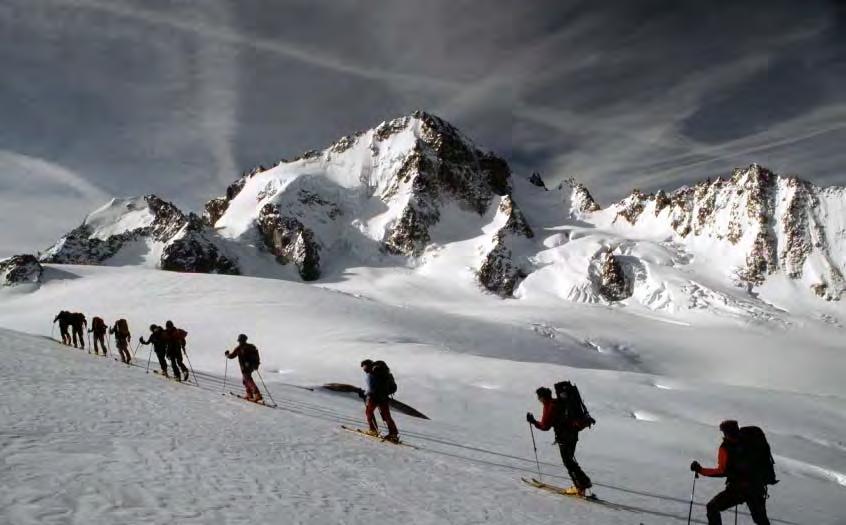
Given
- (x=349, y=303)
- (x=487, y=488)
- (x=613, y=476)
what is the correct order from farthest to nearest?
1. (x=349, y=303)
2. (x=613, y=476)
3. (x=487, y=488)

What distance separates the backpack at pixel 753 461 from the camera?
771 cm

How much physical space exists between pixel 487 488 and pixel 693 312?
126 m

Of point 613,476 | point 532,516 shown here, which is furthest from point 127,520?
point 613,476

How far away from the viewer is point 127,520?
544cm

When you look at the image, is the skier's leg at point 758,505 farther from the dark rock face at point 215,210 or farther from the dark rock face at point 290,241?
the dark rock face at point 215,210

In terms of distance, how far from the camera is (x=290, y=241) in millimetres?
153000

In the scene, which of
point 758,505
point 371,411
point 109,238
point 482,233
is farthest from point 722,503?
point 109,238

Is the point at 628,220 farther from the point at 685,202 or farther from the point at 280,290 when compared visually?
the point at 280,290

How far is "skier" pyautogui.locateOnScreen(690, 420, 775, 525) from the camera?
7711 mm

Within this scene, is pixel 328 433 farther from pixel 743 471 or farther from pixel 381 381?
pixel 743 471

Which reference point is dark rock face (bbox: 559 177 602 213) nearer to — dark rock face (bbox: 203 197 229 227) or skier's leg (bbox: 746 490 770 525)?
dark rock face (bbox: 203 197 229 227)

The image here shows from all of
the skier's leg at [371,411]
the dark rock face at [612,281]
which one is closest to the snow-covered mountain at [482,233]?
the dark rock face at [612,281]

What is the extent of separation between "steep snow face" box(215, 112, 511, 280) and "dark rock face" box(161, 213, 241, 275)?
16.2 metres

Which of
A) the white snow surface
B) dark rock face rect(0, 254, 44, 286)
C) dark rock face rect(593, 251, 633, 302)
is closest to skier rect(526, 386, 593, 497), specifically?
the white snow surface
